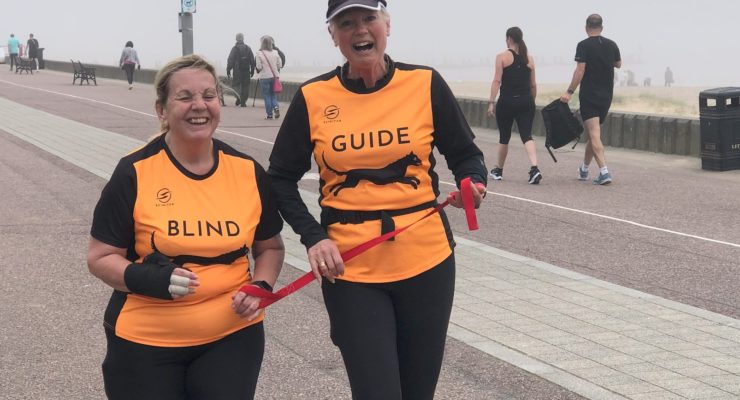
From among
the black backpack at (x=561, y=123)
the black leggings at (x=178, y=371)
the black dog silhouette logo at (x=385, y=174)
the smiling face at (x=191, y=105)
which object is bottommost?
the black leggings at (x=178, y=371)

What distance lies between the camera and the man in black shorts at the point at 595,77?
13851mm

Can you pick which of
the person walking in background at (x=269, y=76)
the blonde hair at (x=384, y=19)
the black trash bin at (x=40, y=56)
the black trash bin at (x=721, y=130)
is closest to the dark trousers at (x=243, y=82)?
the person walking in background at (x=269, y=76)

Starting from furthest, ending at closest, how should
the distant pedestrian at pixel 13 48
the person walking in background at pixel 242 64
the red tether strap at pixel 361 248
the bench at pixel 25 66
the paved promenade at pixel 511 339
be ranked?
the distant pedestrian at pixel 13 48 < the bench at pixel 25 66 < the person walking in background at pixel 242 64 < the paved promenade at pixel 511 339 < the red tether strap at pixel 361 248

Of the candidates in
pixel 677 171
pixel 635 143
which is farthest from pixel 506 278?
pixel 635 143

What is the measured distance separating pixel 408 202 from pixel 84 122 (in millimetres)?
20616

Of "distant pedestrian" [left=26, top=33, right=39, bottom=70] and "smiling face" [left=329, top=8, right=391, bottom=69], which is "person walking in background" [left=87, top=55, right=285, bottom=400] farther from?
"distant pedestrian" [left=26, top=33, right=39, bottom=70]

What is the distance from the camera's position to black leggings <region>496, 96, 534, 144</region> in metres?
13.9

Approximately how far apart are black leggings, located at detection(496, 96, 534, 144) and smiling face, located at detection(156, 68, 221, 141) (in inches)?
418

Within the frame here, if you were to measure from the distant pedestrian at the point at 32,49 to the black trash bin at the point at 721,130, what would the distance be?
43.4 metres

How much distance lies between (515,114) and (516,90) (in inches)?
11.8

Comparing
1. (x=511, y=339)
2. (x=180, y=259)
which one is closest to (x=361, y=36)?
(x=180, y=259)

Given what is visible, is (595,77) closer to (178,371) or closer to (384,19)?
(384,19)

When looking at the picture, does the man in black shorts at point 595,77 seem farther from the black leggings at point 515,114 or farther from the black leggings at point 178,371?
the black leggings at point 178,371

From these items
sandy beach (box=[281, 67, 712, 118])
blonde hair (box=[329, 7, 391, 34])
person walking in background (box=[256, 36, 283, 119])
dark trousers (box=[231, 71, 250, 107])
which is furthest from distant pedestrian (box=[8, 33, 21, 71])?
blonde hair (box=[329, 7, 391, 34])
